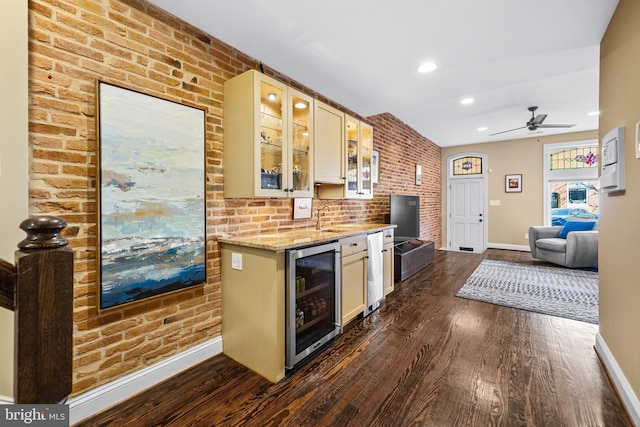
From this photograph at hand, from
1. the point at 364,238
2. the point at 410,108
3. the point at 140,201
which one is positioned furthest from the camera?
the point at 410,108

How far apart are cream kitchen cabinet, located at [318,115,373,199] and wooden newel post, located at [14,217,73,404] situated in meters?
2.78

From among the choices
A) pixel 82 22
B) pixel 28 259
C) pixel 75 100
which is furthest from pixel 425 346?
pixel 82 22

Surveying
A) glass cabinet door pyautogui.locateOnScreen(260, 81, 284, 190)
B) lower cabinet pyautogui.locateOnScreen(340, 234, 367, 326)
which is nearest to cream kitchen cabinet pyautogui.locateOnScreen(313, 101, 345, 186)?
glass cabinet door pyautogui.locateOnScreen(260, 81, 284, 190)

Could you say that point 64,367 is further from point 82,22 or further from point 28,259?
point 82,22

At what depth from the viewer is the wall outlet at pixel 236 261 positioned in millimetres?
2191

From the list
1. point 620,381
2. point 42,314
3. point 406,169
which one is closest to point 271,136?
point 42,314

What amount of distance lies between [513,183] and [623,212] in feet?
19.5

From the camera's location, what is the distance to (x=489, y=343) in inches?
98.3

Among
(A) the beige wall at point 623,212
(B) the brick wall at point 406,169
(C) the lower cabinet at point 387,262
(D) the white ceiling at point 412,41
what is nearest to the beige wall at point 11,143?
(D) the white ceiling at point 412,41

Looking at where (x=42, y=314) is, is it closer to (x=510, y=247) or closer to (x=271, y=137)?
(x=271, y=137)

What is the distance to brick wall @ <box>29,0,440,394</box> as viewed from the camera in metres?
1.51

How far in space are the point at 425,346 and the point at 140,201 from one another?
246cm

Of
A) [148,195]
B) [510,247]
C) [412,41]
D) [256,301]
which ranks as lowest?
[510,247]

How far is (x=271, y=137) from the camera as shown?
239 cm
